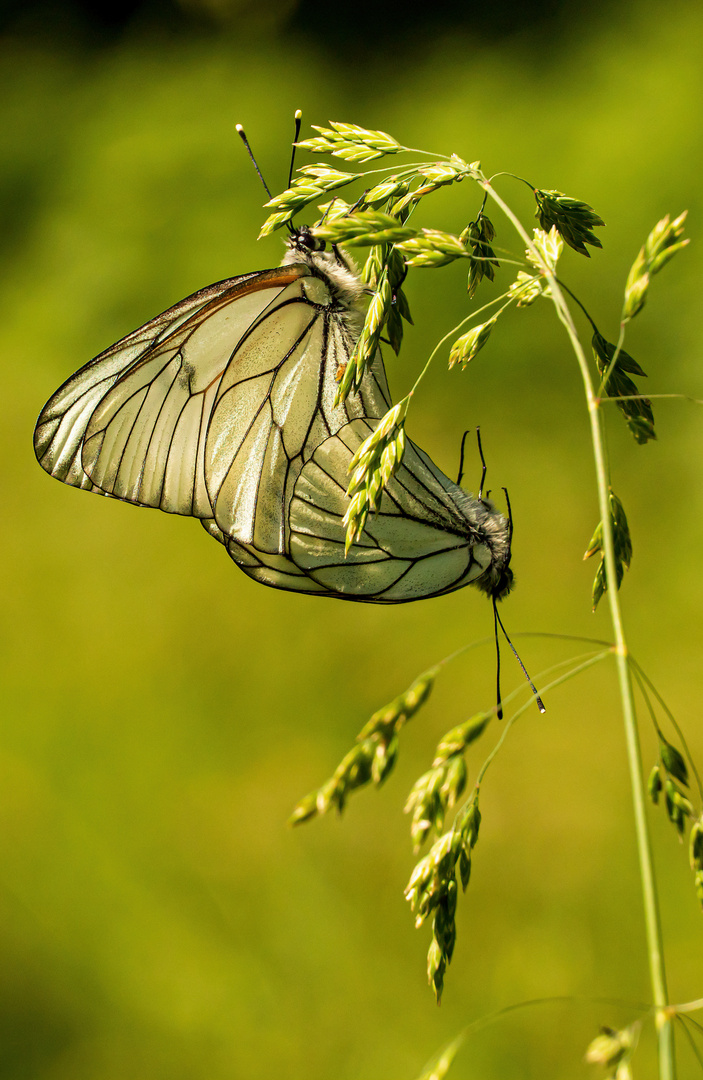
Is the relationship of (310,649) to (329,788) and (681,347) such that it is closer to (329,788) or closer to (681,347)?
(681,347)

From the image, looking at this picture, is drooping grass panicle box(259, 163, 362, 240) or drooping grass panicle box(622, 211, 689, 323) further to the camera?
drooping grass panicle box(259, 163, 362, 240)

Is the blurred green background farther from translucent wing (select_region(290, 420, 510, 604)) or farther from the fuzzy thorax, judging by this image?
the fuzzy thorax

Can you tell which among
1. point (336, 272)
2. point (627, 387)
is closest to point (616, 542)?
point (627, 387)

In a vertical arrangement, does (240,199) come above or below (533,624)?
above

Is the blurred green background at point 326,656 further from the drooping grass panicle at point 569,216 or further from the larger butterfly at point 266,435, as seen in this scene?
the drooping grass panicle at point 569,216

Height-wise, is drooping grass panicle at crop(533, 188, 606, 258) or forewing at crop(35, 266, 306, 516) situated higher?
forewing at crop(35, 266, 306, 516)

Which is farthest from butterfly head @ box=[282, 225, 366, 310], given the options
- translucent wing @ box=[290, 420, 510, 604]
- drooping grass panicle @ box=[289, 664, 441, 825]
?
drooping grass panicle @ box=[289, 664, 441, 825]

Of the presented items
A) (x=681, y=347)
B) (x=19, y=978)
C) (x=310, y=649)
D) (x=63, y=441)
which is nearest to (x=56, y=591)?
(x=310, y=649)
